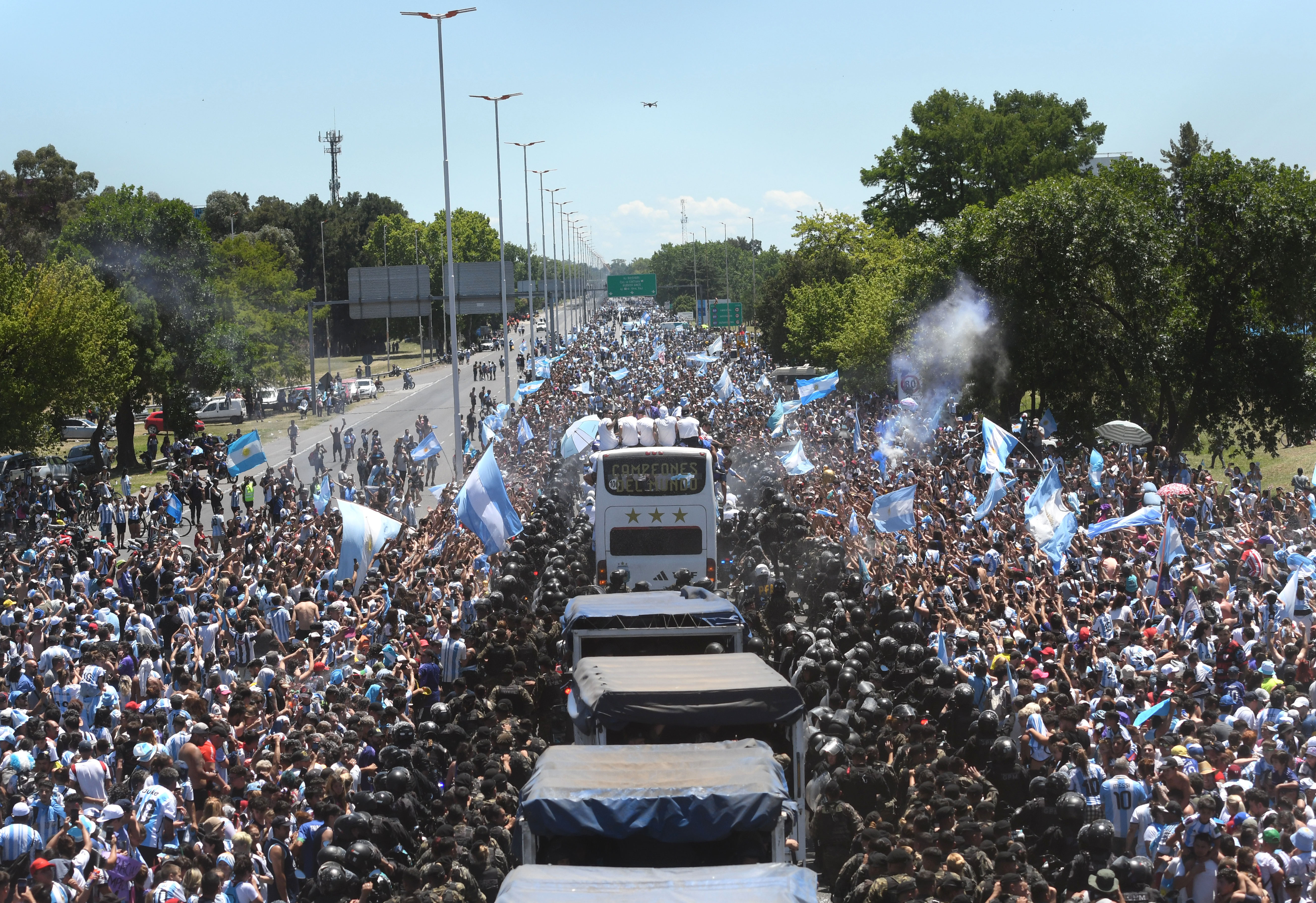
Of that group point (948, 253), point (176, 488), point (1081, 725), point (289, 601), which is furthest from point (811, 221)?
point (1081, 725)

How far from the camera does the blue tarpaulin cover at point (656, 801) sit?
24.7ft

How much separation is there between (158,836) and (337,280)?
10447 cm

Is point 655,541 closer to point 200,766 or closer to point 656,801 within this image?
point 200,766

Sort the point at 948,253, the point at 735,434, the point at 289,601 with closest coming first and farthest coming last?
the point at 289,601, the point at 735,434, the point at 948,253

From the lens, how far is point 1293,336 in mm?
32062

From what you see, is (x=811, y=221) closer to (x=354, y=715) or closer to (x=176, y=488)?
(x=176, y=488)

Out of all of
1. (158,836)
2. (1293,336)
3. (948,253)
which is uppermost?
(948,253)


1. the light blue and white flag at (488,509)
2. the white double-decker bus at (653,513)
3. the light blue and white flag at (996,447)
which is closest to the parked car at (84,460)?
the light blue and white flag at (488,509)

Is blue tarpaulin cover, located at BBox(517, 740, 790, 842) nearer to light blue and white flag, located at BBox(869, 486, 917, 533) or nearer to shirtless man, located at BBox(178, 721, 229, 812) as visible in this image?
shirtless man, located at BBox(178, 721, 229, 812)

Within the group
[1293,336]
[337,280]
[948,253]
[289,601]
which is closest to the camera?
[289,601]

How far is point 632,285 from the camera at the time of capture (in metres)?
125

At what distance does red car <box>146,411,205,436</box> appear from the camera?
45875 millimetres

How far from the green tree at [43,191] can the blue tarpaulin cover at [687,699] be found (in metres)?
70.5

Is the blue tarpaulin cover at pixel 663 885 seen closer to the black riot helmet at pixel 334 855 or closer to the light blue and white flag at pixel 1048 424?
the black riot helmet at pixel 334 855
